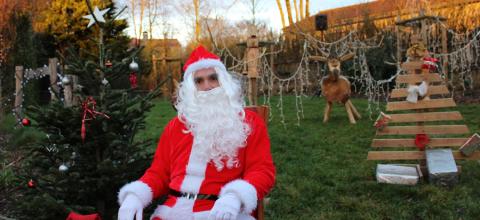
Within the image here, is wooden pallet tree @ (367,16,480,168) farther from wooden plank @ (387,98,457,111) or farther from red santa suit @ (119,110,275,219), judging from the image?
red santa suit @ (119,110,275,219)

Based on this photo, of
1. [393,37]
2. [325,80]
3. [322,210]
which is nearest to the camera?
[322,210]

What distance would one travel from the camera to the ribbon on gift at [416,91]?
16.4 feet

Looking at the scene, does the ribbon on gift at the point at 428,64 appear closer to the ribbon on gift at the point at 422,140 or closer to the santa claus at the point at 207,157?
the ribbon on gift at the point at 422,140

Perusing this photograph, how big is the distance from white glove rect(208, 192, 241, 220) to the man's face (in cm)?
78

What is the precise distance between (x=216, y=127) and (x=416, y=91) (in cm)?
318

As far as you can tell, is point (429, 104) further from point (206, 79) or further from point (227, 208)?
point (227, 208)

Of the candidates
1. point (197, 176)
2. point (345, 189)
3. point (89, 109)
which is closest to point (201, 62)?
point (197, 176)

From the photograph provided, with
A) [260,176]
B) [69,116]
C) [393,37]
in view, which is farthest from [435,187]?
[393,37]

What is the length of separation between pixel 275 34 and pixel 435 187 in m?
15.0

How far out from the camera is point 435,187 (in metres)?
4.57

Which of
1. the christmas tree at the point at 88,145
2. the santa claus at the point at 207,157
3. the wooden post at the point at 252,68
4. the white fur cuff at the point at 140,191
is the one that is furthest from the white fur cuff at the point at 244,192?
the wooden post at the point at 252,68

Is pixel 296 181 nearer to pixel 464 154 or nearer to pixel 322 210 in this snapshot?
pixel 322 210

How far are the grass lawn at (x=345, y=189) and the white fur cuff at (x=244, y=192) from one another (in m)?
1.85

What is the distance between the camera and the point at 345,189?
4.81 m
